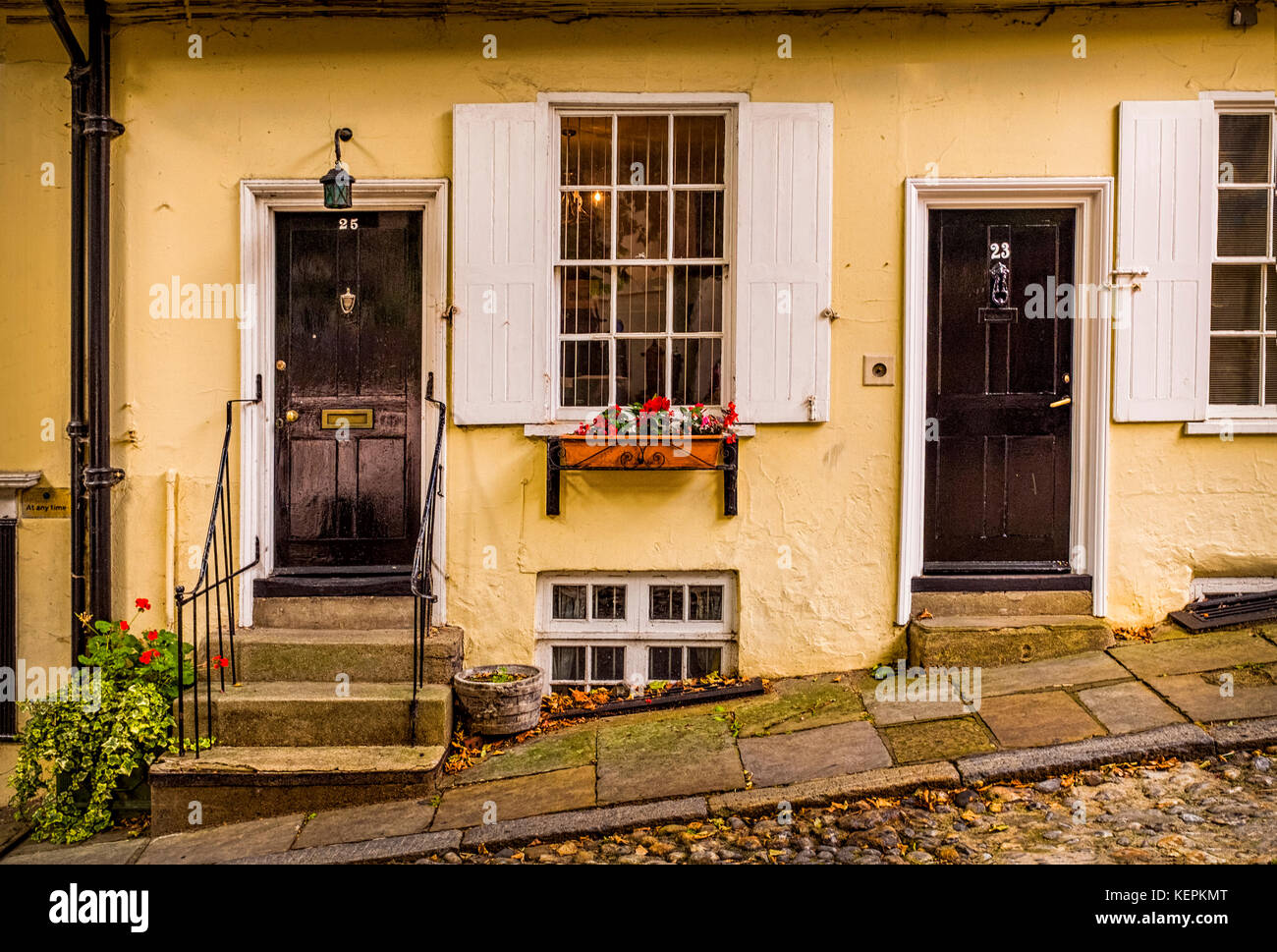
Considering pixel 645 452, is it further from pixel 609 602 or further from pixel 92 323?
pixel 92 323

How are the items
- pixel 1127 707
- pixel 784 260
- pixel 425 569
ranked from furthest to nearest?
pixel 784 260 → pixel 425 569 → pixel 1127 707

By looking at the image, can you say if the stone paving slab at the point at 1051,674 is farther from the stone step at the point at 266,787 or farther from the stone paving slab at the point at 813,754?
the stone step at the point at 266,787

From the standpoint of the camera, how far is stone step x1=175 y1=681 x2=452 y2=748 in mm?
5516

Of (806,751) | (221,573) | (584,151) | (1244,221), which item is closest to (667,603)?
(806,751)

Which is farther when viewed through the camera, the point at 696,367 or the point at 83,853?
the point at 696,367

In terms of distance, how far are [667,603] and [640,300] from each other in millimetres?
1837

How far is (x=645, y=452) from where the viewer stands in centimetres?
589

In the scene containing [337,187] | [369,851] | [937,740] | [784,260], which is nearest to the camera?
[369,851]

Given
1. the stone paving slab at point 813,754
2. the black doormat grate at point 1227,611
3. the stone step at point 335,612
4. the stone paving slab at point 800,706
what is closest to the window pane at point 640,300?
the stone step at point 335,612

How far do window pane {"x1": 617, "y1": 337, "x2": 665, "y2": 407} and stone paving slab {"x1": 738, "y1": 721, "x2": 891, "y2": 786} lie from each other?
213 cm

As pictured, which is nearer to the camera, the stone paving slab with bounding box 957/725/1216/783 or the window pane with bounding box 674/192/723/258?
the stone paving slab with bounding box 957/725/1216/783

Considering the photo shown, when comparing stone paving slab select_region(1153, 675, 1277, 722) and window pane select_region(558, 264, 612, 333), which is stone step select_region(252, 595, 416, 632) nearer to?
window pane select_region(558, 264, 612, 333)

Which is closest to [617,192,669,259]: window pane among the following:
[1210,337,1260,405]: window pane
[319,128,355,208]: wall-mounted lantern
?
[319,128,355,208]: wall-mounted lantern

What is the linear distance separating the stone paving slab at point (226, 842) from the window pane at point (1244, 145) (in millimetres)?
6325
